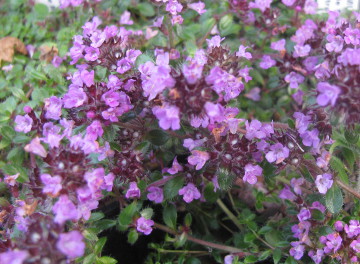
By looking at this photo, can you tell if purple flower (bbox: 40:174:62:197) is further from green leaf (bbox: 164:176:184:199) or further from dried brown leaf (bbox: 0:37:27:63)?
dried brown leaf (bbox: 0:37:27:63)

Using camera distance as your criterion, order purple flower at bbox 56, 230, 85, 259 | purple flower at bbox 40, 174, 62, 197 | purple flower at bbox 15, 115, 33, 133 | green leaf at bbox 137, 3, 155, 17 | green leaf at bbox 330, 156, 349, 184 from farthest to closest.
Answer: green leaf at bbox 137, 3, 155, 17 → purple flower at bbox 15, 115, 33, 133 → green leaf at bbox 330, 156, 349, 184 → purple flower at bbox 40, 174, 62, 197 → purple flower at bbox 56, 230, 85, 259

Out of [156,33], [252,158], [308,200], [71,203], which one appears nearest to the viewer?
[71,203]

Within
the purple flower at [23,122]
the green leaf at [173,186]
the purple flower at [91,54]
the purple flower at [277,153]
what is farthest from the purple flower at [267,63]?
the purple flower at [23,122]

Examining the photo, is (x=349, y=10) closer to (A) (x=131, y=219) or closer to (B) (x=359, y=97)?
(B) (x=359, y=97)

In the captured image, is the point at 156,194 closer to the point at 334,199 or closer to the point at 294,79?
the point at 334,199

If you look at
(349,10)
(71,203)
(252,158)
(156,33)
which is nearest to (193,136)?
(252,158)

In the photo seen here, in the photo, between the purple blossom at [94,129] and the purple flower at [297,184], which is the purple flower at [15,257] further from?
the purple flower at [297,184]

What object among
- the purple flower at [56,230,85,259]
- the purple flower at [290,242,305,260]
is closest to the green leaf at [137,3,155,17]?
the purple flower at [290,242,305,260]
